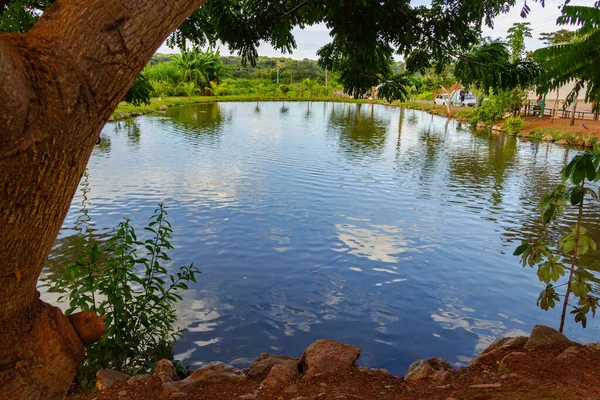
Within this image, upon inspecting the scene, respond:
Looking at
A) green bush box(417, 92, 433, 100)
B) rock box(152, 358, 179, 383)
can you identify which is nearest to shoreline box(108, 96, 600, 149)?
green bush box(417, 92, 433, 100)

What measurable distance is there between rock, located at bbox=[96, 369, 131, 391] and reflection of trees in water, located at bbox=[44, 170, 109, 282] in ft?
10.2

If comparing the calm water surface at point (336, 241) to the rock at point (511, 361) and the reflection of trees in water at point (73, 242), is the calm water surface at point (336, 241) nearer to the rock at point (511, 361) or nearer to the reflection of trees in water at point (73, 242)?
the reflection of trees in water at point (73, 242)

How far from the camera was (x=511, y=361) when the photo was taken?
4.04m

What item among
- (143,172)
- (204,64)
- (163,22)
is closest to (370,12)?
(163,22)

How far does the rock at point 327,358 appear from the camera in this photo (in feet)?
14.1

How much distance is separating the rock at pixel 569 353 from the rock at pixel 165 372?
3.29m

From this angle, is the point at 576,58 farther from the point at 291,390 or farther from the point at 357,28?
the point at 291,390

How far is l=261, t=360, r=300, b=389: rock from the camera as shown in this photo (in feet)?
13.3

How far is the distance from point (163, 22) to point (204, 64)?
58977 millimetres

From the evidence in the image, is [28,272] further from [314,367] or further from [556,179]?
[556,179]

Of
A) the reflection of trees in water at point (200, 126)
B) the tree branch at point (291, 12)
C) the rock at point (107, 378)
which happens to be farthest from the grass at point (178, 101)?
the rock at point (107, 378)

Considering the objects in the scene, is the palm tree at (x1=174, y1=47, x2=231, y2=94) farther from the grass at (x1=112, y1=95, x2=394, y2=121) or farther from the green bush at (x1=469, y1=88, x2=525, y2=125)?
the green bush at (x1=469, y1=88, x2=525, y2=125)

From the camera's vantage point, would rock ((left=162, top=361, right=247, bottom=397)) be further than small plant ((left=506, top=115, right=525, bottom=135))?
No

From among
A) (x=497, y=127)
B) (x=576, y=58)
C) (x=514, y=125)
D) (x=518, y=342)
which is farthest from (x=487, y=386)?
(x=497, y=127)
